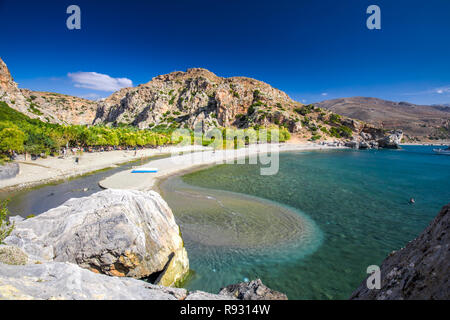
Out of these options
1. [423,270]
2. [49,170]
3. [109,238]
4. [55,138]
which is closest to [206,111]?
[55,138]

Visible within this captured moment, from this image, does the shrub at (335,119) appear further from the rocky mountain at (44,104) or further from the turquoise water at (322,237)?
the rocky mountain at (44,104)

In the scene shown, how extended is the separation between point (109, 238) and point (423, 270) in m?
8.28

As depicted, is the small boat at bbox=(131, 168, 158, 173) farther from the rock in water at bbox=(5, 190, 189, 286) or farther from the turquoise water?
the rock in water at bbox=(5, 190, 189, 286)

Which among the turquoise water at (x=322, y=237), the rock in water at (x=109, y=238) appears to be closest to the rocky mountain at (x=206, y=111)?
the turquoise water at (x=322, y=237)

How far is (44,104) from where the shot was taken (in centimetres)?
13388

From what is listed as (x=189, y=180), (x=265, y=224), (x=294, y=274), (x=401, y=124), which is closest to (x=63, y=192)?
(x=189, y=180)

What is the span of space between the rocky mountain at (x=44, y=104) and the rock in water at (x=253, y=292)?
88300mm

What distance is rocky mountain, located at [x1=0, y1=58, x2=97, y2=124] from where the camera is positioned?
6388 cm

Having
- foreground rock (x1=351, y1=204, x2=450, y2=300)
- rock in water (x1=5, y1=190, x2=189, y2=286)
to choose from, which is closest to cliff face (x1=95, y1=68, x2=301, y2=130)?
rock in water (x1=5, y1=190, x2=189, y2=286)

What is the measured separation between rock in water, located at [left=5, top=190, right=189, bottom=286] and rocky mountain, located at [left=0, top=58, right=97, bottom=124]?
270 ft

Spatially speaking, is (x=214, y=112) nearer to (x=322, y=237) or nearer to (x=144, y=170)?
(x=144, y=170)

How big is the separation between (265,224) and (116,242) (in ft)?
33.7

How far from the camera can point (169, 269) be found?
8.02 metres
